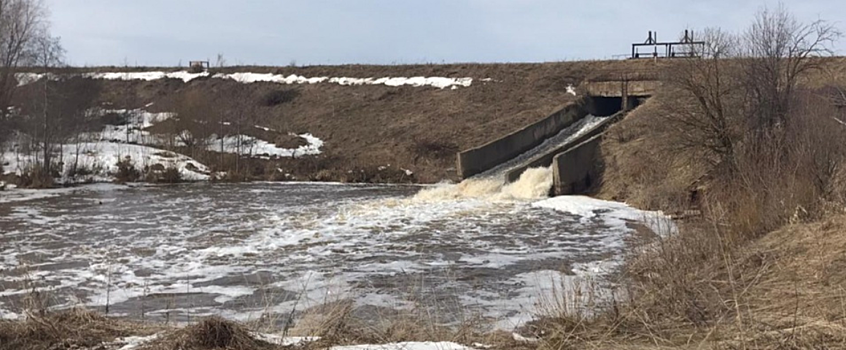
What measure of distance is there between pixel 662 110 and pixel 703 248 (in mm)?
11000

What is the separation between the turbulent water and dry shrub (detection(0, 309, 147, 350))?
1.32 m

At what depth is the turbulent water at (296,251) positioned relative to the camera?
33.5ft

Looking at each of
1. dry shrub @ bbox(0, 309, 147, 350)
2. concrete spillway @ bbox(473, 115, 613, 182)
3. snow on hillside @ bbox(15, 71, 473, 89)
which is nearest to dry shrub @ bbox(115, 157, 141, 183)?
snow on hillside @ bbox(15, 71, 473, 89)

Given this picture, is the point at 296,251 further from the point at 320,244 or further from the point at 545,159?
the point at 545,159

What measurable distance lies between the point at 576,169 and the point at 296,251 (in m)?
11.4

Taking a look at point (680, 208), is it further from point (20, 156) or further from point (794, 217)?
point (20, 156)

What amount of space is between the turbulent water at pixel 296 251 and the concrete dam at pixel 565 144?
943 millimetres

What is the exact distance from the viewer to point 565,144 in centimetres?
2614

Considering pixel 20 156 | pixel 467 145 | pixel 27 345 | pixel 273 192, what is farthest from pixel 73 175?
pixel 27 345

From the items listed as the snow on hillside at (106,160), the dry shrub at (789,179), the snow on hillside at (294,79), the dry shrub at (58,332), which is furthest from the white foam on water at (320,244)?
the snow on hillside at (294,79)

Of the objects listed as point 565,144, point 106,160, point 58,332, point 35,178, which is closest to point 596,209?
point 565,144

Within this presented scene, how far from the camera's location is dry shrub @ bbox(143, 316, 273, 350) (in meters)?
5.42

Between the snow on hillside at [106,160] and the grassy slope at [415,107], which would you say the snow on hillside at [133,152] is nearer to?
the snow on hillside at [106,160]

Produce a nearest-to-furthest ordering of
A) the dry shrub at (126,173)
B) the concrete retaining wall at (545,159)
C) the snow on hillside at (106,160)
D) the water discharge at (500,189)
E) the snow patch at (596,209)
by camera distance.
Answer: the snow patch at (596,209), the water discharge at (500,189), the concrete retaining wall at (545,159), the snow on hillside at (106,160), the dry shrub at (126,173)
